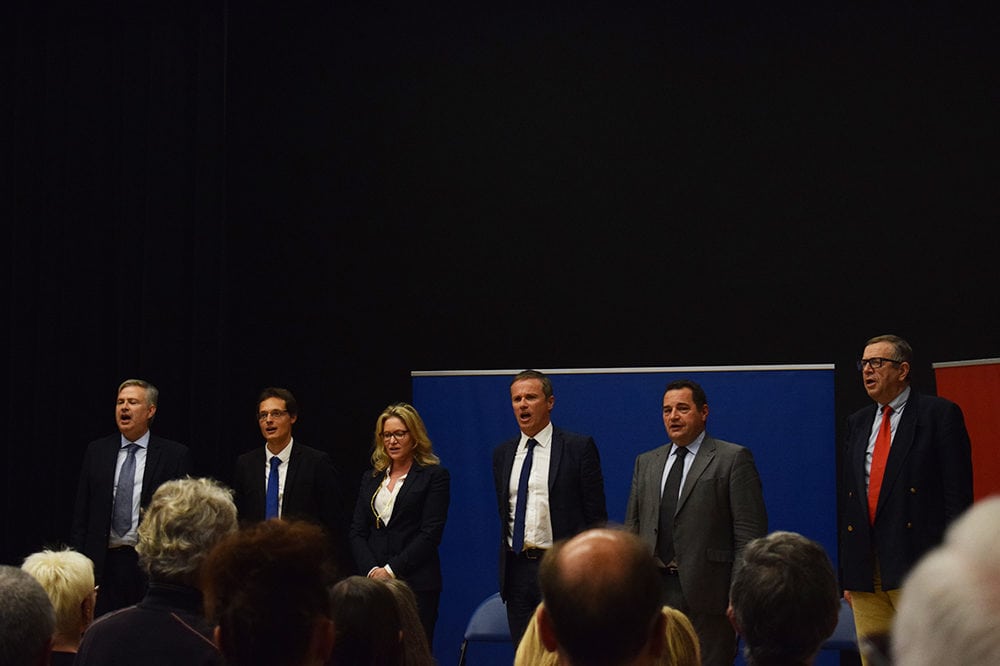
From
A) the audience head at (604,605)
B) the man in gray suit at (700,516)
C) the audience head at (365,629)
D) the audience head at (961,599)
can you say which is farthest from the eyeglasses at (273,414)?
the audience head at (961,599)

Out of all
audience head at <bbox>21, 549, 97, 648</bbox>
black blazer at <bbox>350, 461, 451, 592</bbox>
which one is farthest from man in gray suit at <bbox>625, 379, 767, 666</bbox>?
audience head at <bbox>21, 549, 97, 648</bbox>

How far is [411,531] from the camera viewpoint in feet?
18.7

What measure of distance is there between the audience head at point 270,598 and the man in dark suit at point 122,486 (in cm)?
441

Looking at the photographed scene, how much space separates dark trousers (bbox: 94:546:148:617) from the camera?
19.8ft

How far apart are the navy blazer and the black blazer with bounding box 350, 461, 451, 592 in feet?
6.20

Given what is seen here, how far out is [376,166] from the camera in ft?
24.1

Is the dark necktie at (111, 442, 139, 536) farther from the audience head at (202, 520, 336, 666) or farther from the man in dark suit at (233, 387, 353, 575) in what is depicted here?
the audience head at (202, 520, 336, 666)

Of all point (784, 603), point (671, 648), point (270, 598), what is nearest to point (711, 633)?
point (671, 648)

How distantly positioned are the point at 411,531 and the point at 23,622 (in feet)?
12.7

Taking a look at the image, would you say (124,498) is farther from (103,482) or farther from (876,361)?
(876,361)

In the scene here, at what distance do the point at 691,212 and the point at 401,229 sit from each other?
177cm

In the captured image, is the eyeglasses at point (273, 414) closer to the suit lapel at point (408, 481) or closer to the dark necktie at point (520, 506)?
the suit lapel at point (408, 481)

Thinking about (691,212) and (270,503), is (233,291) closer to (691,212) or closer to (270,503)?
(270,503)

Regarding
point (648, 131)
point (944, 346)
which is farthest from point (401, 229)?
point (944, 346)
